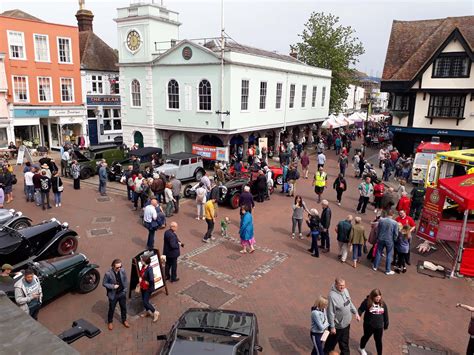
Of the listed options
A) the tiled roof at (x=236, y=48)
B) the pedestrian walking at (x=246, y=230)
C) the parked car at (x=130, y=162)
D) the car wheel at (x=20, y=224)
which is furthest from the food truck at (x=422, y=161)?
the car wheel at (x=20, y=224)

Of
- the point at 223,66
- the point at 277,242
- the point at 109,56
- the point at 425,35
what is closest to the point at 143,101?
the point at 223,66

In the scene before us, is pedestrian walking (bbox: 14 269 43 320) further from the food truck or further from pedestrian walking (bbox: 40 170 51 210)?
the food truck

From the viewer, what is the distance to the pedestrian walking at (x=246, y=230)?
11906 mm

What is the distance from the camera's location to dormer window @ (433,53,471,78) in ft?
83.1

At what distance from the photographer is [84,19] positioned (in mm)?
39250

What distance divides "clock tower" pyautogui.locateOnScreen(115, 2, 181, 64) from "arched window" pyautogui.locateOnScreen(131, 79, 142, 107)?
5.04 ft

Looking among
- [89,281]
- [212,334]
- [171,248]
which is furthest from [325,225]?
[89,281]

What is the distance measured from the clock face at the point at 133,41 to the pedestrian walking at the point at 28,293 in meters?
22.3

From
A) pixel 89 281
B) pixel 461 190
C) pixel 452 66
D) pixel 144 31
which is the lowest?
pixel 89 281

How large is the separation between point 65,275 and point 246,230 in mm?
5297

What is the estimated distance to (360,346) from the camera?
25.0ft

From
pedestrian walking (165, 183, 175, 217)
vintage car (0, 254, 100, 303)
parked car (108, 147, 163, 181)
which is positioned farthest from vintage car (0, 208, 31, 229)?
parked car (108, 147, 163, 181)

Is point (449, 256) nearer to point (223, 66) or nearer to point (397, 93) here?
point (223, 66)

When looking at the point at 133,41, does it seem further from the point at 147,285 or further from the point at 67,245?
the point at 147,285
